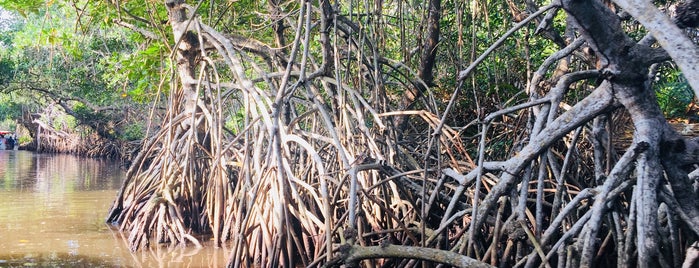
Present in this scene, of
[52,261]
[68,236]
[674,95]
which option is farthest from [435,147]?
[68,236]

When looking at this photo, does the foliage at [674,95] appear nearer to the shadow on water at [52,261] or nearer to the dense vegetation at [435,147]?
the dense vegetation at [435,147]

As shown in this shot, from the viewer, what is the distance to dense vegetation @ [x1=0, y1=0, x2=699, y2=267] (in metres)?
3.14

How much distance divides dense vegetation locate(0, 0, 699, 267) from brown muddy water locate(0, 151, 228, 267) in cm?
26

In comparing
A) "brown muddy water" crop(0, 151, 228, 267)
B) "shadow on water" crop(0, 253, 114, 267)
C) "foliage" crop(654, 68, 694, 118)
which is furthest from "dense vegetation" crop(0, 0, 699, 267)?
"shadow on water" crop(0, 253, 114, 267)

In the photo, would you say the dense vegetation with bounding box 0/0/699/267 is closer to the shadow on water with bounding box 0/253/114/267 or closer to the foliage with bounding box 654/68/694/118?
the foliage with bounding box 654/68/694/118

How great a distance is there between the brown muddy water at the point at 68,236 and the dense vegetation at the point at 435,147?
0.85 ft

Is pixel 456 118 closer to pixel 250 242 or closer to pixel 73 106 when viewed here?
pixel 250 242

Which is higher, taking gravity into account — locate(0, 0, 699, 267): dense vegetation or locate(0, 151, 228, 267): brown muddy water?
locate(0, 0, 699, 267): dense vegetation

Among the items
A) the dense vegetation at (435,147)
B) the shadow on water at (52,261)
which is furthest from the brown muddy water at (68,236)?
the dense vegetation at (435,147)

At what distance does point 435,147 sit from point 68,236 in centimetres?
349

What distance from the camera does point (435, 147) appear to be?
20.3 feet

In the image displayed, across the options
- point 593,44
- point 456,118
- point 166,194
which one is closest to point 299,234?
point 166,194

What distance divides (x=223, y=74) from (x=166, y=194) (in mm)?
3627

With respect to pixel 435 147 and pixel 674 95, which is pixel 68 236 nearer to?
pixel 435 147
